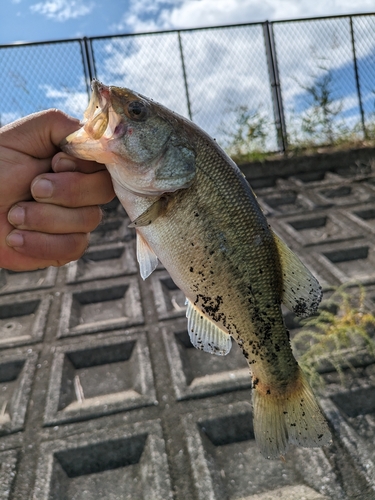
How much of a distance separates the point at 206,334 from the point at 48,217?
75cm

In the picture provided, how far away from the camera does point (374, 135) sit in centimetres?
796

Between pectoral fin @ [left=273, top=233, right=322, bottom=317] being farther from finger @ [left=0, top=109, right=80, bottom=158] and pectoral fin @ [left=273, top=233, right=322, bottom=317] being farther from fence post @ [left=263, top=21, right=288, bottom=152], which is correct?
fence post @ [left=263, top=21, right=288, bottom=152]

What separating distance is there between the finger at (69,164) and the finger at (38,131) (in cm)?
7

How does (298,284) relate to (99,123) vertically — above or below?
below

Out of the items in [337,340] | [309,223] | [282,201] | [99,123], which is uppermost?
[282,201]

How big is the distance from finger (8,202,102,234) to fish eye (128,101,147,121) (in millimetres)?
442

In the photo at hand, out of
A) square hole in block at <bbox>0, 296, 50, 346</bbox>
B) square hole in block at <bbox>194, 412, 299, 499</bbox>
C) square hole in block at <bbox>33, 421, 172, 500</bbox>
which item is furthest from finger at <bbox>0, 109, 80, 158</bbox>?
square hole in block at <bbox>0, 296, 50, 346</bbox>

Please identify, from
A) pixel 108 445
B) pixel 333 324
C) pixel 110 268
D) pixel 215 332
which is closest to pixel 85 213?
pixel 215 332

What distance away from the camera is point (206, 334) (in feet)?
5.13

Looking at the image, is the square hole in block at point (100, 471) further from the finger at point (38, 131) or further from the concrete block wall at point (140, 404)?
the finger at point (38, 131)

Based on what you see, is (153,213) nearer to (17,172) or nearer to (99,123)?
(99,123)

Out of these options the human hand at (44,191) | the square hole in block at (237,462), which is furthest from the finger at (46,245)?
the square hole in block at (237,462)

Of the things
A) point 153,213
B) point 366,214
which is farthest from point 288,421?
point 366,214

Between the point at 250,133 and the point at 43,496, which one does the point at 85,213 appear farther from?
the point at 250,133
